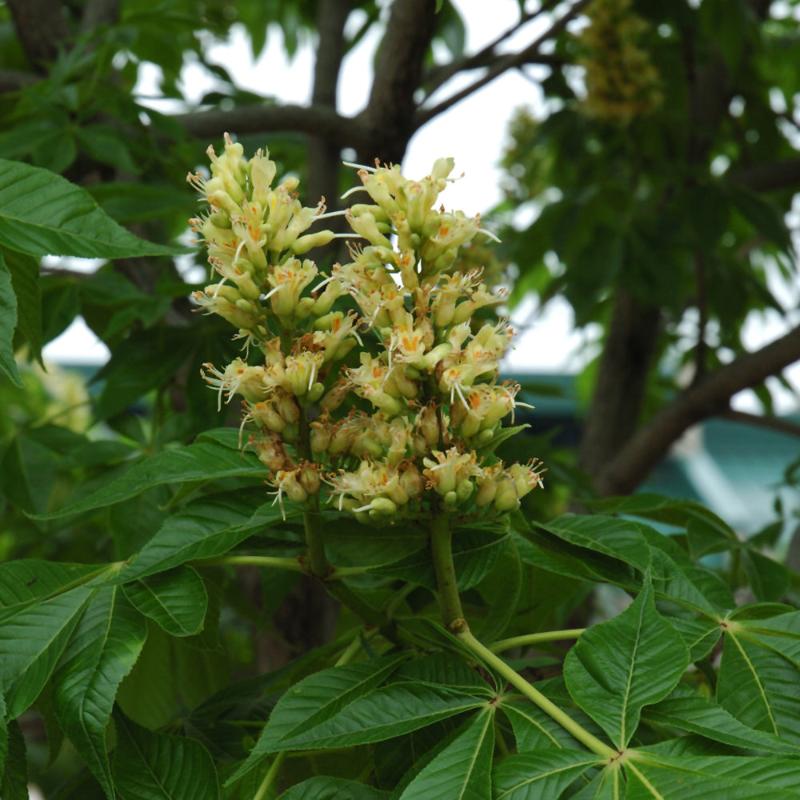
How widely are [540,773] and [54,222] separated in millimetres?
526

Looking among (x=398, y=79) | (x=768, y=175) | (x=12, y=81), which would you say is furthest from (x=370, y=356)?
(x=768, y=175)

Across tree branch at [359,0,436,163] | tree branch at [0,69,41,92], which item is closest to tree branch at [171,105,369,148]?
tree branch at [359,0,436,163]

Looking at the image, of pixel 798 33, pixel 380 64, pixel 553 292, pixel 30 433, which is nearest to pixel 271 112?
pixel 380 64

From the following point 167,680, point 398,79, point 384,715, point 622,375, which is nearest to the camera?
point 384,715

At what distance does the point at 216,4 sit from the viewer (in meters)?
2.88

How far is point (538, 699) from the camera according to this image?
2.76 ft

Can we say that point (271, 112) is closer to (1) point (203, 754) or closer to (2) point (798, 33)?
(1) point (203, 754)

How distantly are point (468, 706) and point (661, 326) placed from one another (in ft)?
6.56

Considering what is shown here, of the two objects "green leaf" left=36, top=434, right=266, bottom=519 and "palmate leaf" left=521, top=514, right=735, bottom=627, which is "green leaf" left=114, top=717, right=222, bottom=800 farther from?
"palmate leaf" left=521, top=514, right=735, bottom=627

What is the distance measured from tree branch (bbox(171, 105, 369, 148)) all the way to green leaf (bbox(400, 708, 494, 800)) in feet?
3.73

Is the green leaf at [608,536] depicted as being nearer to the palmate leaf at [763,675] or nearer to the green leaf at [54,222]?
the palmate leaf at [763,675]

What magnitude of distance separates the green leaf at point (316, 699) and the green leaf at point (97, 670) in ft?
0.34

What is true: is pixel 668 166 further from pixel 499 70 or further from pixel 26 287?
pixel 26 287

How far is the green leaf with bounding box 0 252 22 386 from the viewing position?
0.81m
